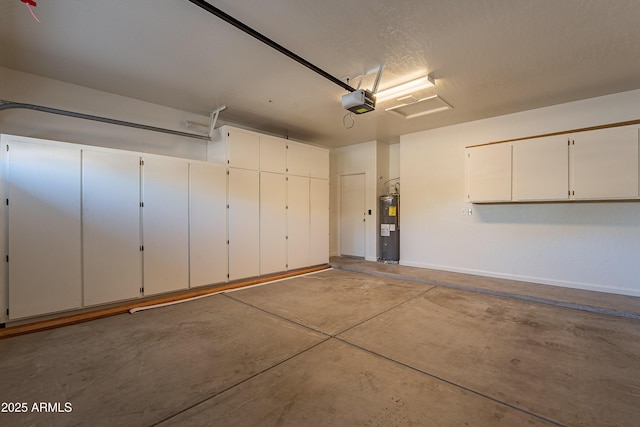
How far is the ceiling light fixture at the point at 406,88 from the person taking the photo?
3.48 meters

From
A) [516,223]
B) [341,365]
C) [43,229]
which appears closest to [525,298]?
[516,223]

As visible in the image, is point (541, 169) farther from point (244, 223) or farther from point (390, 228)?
point (244, 223)

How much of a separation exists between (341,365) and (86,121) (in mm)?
4437

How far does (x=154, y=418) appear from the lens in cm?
169

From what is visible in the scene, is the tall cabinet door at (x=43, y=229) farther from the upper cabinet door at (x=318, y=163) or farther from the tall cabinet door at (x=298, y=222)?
the upper cabinet door at (x=318, y=163)

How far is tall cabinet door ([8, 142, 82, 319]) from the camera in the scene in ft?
9.53

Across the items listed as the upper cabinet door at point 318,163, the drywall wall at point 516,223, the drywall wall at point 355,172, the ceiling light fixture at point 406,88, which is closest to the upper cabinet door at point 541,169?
the drywall wall at point 516,223

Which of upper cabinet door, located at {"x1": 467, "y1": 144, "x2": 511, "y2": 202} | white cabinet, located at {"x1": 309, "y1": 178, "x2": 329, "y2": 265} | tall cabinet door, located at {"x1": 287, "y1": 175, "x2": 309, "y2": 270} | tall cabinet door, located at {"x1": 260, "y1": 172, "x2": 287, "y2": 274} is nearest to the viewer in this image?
upper cabinet door, located at {"x1": 467, "y1": 144, "x2": 511, "y2": 202}

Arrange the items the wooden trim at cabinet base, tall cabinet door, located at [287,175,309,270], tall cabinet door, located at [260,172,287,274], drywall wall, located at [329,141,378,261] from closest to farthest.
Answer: the wooden trim at cabinet base → tall cabinet door, located at [260,172,287,274] → tall cabinet door, located at [287,175,309,270] → drywall wall, located at [329,141,378,261]

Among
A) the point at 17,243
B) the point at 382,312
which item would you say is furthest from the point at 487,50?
the point at 17,243

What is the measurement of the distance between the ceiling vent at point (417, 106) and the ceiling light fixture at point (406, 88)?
8.3 inches

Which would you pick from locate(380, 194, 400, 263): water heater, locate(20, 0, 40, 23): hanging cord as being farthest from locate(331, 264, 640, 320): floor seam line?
locate(20, 0, 40, 23): hanging cord

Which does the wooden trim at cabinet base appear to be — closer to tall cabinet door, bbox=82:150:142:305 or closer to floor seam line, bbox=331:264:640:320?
tall cabinet door, bbox=82:150:142:305

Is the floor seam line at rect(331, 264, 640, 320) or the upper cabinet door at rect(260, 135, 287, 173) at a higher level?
the upper cabinet door at rect(260, 135, 287, 173)
